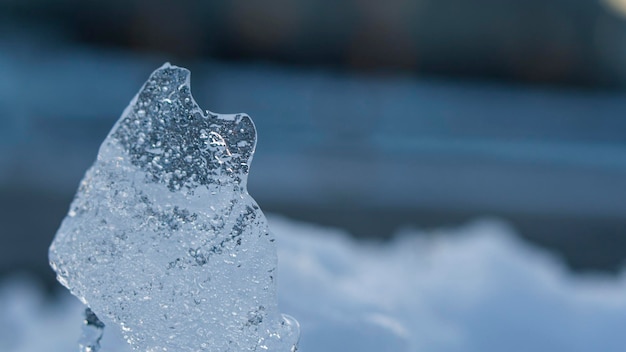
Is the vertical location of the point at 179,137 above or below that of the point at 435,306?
below

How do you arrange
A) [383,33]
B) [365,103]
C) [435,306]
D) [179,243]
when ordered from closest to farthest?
1. [179,243]
2. [435,306]
3. [365,103]
4. [383,33]

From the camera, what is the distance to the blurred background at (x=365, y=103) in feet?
18.4

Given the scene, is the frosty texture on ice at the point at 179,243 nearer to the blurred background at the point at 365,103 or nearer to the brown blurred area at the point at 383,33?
the blurred background at the point at 365,103

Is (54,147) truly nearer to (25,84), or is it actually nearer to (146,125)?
(25,84)

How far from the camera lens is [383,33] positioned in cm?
1031

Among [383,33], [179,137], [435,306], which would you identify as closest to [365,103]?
[383,33]

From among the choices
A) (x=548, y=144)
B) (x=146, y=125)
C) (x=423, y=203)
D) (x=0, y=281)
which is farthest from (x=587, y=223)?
(x=146, y=125)

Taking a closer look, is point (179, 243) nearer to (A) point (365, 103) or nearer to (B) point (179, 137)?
(B) point (179, 137)

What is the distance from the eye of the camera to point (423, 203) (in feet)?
19.3

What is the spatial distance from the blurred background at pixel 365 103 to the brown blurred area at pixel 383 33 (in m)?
0.02

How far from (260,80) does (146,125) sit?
860 centimetres

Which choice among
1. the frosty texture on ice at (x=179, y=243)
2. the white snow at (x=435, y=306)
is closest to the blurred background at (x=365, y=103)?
the white snow at (x=435, y=306)

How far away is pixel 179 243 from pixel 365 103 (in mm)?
8069

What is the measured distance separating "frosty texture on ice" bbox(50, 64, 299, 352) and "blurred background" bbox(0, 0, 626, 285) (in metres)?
3.50
